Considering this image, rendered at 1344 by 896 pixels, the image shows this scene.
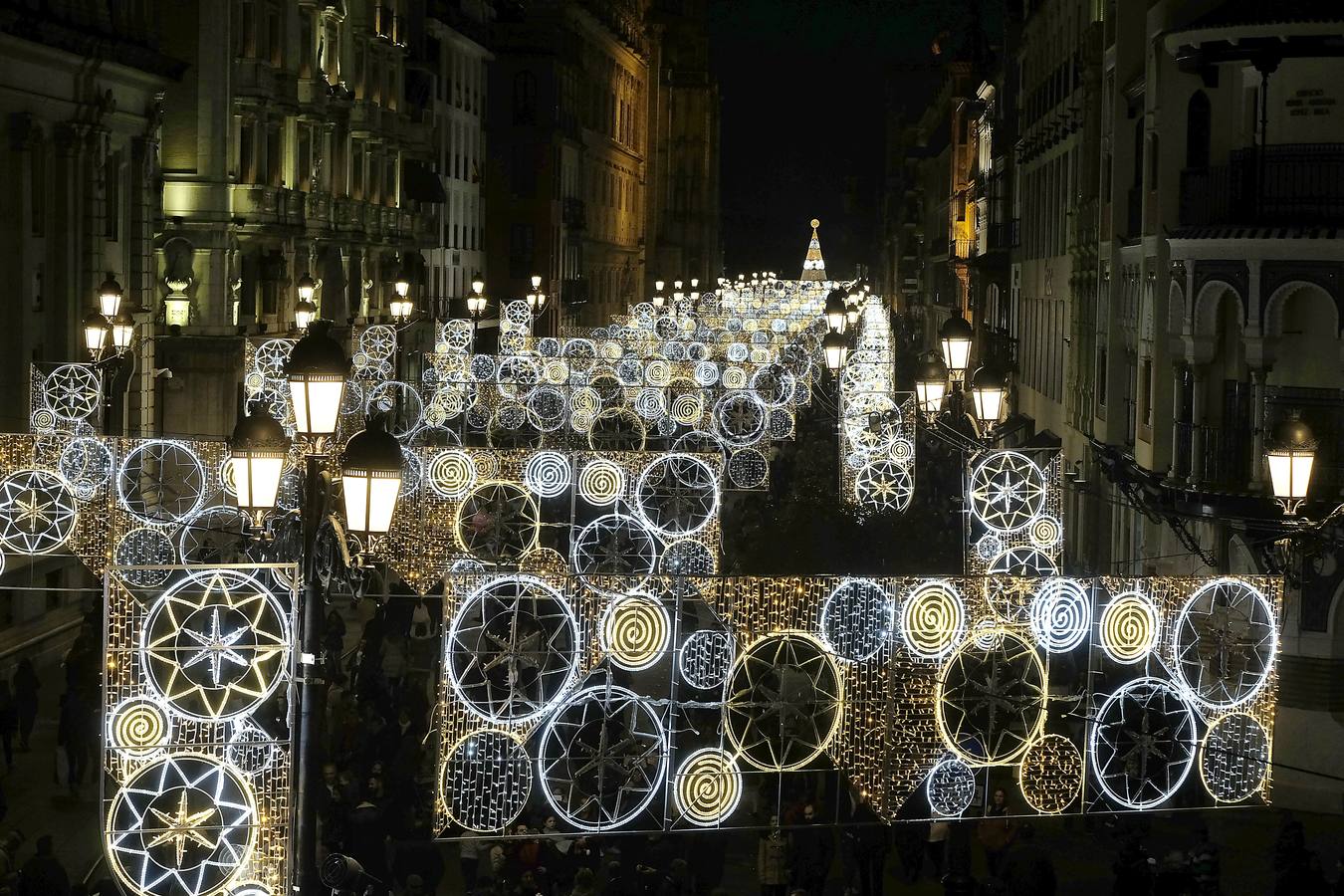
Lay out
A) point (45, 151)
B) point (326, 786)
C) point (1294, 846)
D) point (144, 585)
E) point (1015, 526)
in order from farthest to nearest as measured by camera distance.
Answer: point (45, 151) < point (1015, 526) < point (326, 786) < point (1294, 846) < point (144, 585)

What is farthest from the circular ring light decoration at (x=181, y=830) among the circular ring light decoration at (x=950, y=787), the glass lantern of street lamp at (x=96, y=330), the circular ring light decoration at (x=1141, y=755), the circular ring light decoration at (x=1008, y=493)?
the glass lantern of street lamp at (x=96, y=330)

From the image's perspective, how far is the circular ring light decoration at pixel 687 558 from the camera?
27.9 metres

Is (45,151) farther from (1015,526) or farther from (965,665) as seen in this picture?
(965,665)

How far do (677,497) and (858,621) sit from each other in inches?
487

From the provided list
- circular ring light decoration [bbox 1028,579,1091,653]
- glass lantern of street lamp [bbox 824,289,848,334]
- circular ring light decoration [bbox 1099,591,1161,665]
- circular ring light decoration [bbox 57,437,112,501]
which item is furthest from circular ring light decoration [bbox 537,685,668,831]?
glass lantern of street lamp [bbox 824,289,848,334]

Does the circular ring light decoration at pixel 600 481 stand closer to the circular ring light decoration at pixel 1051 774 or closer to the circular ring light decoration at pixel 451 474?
the circular ring light decoration at pixel 451 474

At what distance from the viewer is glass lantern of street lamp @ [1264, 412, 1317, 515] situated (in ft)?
54.3

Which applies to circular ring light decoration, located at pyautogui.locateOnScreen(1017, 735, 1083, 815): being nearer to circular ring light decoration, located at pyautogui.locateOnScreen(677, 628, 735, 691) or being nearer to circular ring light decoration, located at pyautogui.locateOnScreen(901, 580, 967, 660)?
circular ring light decoration, located at pyautogui.locateOnScreen(901, 580, 967, 660)

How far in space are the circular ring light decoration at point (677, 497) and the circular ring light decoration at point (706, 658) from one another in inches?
417

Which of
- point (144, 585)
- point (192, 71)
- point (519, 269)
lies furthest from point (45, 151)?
point (519, 269)

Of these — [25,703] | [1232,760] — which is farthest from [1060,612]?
[25,703]

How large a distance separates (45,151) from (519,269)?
57.3 meters

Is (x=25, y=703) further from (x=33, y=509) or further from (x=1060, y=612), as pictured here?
(x=1060, y=612)

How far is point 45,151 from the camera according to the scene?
39.2m
